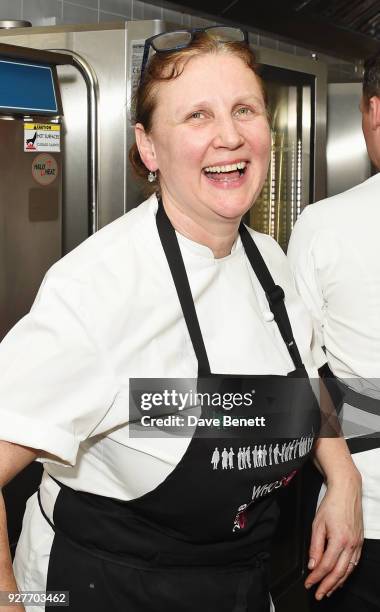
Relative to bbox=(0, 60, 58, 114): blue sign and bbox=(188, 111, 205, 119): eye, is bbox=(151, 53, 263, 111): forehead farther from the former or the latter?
bbox=(0, 60, 58, 114): blue sign

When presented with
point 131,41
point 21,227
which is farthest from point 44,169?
point 131,41

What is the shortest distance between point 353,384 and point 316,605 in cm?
50

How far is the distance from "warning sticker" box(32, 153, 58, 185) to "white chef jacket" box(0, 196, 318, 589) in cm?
110

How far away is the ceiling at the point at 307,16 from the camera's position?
3162 millimetres

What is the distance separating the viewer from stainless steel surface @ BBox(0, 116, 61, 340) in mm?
2123

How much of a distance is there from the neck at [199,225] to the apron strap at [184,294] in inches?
2.0

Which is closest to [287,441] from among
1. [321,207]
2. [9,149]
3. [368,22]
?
[321,207]

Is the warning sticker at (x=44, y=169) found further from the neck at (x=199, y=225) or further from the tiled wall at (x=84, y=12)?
the neck at (x=199, y=225)

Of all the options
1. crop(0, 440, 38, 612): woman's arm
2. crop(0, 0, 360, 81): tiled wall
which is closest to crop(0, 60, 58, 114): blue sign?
crop(0, 0, 360, 81): tiled wall

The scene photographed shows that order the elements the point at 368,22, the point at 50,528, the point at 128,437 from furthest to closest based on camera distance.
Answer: the point at 368,22 < the point at 50,528 < the point at 128,437

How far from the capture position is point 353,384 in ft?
4.88

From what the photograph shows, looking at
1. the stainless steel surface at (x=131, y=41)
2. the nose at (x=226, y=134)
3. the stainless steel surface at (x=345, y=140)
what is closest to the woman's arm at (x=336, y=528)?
the nose at (x=226, y=134)

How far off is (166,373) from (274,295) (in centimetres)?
30

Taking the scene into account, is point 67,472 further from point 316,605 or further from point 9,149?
point 9,149
